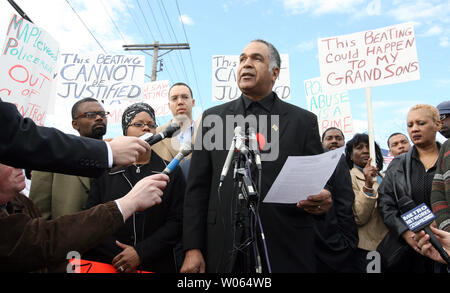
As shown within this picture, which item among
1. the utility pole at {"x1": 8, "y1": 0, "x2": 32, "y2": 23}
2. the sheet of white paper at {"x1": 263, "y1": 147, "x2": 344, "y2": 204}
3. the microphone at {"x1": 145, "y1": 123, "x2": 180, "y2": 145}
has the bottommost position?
the sheet of white paper at {"x1": 263, "y1": 147, "x2": 344, "y2": 204}

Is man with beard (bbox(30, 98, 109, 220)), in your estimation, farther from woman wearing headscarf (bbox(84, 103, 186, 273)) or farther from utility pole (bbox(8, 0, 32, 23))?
utility pole (bbox(8, 0, 32, 23))

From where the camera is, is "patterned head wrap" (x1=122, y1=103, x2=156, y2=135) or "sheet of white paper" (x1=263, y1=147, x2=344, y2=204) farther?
"patterned head wrap" (x1=122, y1=103, x2=156, y2=135)

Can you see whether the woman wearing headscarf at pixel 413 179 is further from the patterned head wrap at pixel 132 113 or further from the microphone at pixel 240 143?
the patterned head wrap at pixel 132 113

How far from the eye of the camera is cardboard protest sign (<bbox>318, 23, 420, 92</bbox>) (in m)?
4.82

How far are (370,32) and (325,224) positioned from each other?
327 centimetres

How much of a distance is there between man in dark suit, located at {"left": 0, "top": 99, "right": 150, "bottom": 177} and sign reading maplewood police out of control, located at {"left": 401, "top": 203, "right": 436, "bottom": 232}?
162cm

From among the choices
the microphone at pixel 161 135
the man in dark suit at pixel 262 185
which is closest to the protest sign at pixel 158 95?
the man in dark suit at pixel 262 185

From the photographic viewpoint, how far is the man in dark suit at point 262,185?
223 centimetres

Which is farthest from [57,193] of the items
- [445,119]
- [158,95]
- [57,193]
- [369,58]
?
[158,95]

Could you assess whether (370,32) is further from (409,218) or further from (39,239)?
(39,239)

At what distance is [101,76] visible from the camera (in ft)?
19.9

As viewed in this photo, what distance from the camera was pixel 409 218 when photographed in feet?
6.66

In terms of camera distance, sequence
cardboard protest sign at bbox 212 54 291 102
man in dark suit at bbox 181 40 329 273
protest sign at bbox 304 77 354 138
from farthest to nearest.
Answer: protest sign at bbox 304 77 354 138, cardboard protest sign at bbox 212 54 291 102, man in dark suit at bbox 181 40 329 273

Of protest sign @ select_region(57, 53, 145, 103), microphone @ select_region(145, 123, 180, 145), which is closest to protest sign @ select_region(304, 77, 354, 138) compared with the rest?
protest sign @ select_region(57, 53, 145, 103)
